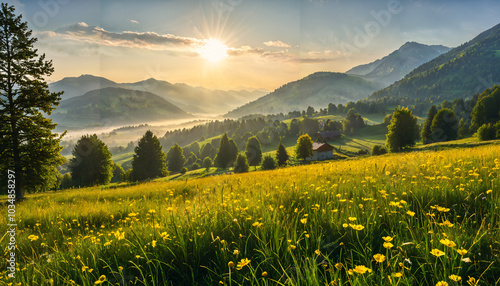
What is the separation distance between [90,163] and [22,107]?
37.0m

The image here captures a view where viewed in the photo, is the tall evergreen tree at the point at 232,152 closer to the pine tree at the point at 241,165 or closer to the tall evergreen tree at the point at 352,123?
the pine tree at the point at 241,165

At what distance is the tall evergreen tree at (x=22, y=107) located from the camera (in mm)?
18172

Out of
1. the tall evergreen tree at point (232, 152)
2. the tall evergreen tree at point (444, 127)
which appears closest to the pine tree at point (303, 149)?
the tall evergreen tree at point (232, 152)

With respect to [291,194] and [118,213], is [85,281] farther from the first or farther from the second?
[118,213]

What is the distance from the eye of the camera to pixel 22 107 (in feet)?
61.2

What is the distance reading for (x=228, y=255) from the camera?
283cm

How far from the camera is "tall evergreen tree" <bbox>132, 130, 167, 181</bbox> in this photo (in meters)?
61.8

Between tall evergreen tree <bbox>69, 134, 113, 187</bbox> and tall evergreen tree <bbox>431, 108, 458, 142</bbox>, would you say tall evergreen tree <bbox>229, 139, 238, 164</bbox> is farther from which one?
tall evergreen tree <bbox>431, 108, 458, 142</bbox>

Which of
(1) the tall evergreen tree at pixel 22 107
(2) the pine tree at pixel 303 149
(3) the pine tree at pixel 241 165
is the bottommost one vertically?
(3) the pine tree at pixel 241 165

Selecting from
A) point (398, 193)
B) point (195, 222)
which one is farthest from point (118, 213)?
point (398, 193)

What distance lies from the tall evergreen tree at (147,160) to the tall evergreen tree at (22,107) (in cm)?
4311

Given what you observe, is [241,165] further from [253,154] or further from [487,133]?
[487,133]

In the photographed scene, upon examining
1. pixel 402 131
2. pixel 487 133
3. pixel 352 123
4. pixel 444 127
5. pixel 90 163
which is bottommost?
pixel 487 133

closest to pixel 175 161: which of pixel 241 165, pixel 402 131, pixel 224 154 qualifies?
pixel 224 154
